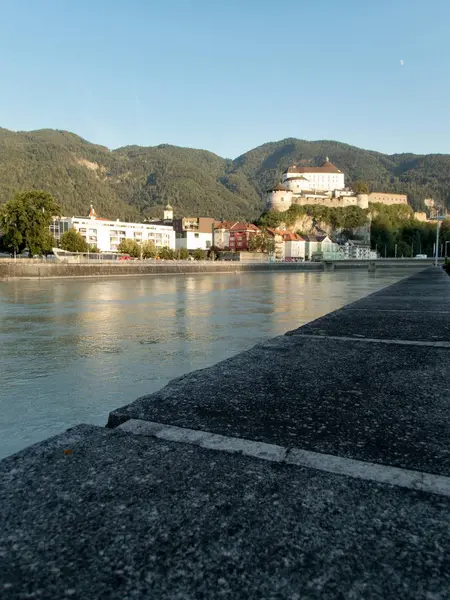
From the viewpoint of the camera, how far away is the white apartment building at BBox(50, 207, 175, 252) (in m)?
102

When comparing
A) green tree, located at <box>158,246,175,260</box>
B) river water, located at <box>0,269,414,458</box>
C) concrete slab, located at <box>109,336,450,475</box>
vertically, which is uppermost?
green tree, located at <box>158,246,175,260</box>

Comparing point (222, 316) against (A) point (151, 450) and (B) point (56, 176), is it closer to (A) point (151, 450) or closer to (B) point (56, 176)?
(A) point (151, 450)

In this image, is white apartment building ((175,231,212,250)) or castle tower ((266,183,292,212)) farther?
castle tower ((266,183,292,212))

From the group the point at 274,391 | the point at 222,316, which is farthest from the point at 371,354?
the point at 222,316

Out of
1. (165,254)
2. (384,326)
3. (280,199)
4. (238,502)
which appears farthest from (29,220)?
(280,199)

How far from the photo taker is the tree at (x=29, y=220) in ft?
188

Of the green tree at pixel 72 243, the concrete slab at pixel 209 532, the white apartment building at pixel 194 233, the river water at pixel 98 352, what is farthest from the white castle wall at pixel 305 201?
the concrete slab at pixel 209 532

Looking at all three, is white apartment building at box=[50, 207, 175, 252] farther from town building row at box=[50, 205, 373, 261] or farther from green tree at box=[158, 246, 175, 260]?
green tree at box=[158, 246, 175, 260]

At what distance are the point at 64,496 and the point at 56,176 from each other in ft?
702

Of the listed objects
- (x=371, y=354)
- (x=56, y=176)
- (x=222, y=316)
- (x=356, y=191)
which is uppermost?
(x=56, y=176)

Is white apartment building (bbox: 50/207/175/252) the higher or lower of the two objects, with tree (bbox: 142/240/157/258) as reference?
higher

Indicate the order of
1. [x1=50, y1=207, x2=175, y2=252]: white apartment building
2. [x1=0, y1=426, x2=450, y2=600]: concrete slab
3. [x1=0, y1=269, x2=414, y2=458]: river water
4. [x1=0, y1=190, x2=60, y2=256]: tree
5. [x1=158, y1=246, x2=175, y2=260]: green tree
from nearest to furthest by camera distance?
[x1=0, y1=426, x2=450, y2=600]: concrete slab < [x1=0, y1=269, x2=414, y2=458]: river water < [x1=0, y1=190, x2=60, y2=256]: tree < [x1=158, y1=246, x2=175, y2=260]: green tree < [x1=50, y1=207, x2=175, y2=252]: white apartment building

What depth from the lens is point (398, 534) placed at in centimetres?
147

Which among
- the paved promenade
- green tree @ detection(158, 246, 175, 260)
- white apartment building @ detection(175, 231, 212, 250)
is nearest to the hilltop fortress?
white apartment building @ detection(175, 231, 212, 250)
